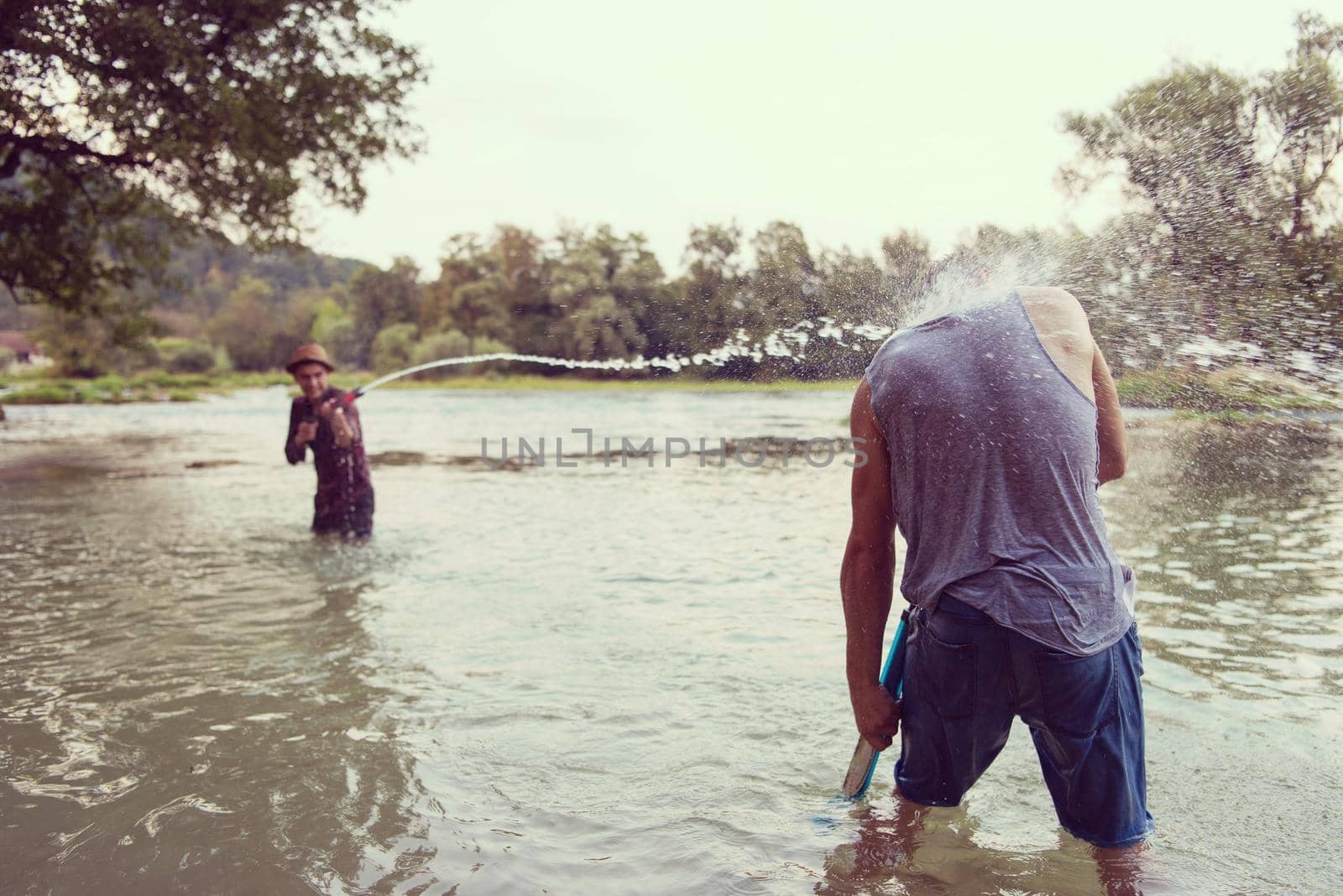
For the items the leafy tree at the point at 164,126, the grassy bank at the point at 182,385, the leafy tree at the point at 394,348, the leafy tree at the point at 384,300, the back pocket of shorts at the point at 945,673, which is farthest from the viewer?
the leafy tree at the point at 384,300

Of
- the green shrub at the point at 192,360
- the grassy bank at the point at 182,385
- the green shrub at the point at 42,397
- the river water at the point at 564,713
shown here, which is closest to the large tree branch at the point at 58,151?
the river water at the point at 564,713

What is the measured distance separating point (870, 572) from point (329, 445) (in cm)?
668

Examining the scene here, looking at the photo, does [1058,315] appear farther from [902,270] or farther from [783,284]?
[783,284]

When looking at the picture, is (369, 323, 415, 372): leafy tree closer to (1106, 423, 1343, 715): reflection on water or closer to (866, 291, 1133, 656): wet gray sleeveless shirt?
(1106, 423, 1343, 715): reflection on water

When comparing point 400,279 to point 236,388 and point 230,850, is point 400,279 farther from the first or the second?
point 230,850

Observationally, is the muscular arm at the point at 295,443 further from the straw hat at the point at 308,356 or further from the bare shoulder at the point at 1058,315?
the bare shoulder at the point at 1058,315

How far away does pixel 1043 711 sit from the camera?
2201 millimetres

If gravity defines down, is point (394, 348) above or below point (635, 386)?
above

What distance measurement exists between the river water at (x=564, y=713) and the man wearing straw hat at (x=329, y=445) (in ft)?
0.86

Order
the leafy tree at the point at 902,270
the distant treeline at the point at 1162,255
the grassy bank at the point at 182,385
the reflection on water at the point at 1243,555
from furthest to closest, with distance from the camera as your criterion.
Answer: the grassy bank at the point at 182,385 → the distant treeline at the point at 1162,255 → the reflection on water at the point at 1243,555 → the leafy tree at the point at 902,270

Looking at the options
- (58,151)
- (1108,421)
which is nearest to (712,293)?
(1108,421)

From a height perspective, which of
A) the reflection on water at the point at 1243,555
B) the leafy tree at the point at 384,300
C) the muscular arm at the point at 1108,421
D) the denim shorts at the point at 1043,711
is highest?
the leafy tree at the point at 384,300

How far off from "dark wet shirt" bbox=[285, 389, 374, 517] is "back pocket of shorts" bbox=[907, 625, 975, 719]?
21.4 ft

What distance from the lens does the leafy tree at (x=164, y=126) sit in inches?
484
